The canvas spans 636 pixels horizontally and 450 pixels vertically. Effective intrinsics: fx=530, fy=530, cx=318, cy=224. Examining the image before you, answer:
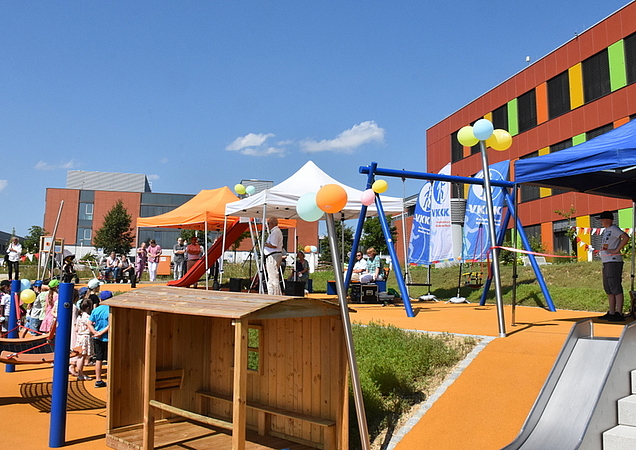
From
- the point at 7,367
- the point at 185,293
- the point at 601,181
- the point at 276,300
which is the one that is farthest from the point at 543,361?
the point at 7,367

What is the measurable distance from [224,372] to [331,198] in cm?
318

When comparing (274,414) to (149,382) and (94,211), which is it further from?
(94,211)

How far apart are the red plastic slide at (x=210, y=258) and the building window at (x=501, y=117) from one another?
2033 centimetres

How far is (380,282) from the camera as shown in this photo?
1457cm

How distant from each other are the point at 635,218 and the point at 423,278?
43.0 feet

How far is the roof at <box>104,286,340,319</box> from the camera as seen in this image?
4.69 metres

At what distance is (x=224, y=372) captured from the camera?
677 cm

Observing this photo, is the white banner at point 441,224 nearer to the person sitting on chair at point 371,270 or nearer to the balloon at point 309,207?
the person sitting on chair at point 371,270

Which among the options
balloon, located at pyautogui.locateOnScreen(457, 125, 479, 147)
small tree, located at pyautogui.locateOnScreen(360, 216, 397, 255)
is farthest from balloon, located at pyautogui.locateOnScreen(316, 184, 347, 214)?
small tree, located at pyautogui.locateOnScreen(360, 216, 397, 255)

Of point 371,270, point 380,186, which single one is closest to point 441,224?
point 371,270

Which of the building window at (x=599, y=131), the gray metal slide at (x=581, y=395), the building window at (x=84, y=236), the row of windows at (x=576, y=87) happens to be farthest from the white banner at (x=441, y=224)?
the building window at (x=84, y=236)

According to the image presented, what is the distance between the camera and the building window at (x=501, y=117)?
105ft

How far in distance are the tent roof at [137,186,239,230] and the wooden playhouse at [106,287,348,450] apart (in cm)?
952

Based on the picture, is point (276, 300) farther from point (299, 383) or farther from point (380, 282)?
point (380, 282)
